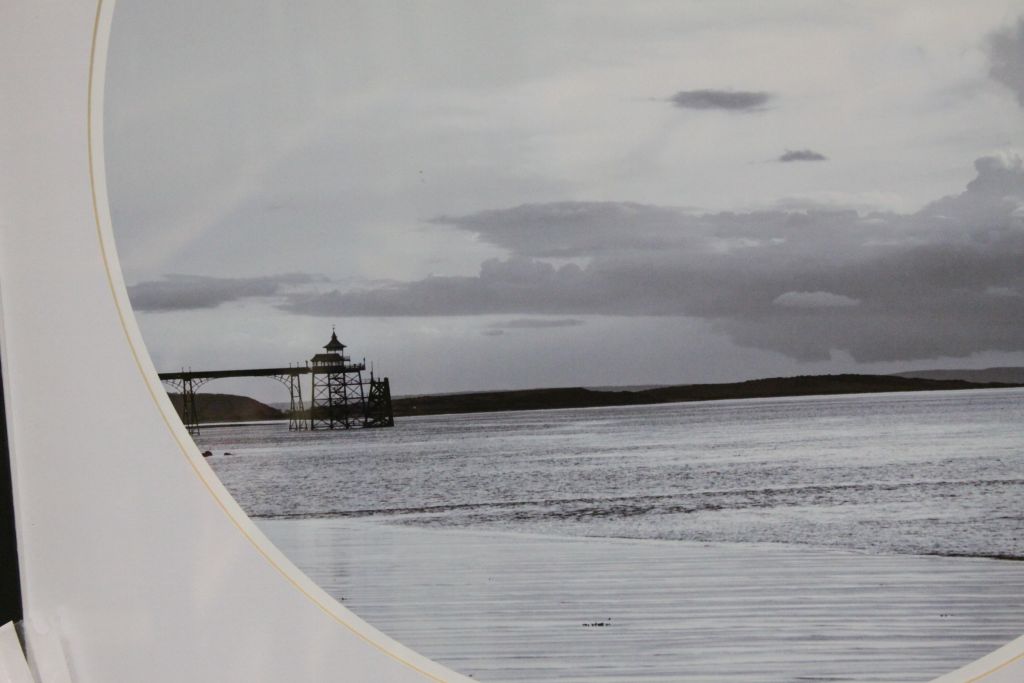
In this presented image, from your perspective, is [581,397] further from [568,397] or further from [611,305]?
[611,305]

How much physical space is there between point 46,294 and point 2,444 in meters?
0.33

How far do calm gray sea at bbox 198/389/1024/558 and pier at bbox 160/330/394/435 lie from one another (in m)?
0.04

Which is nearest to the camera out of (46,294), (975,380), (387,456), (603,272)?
(46,294)

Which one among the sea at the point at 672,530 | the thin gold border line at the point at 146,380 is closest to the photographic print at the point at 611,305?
the sea at the point at 672,530

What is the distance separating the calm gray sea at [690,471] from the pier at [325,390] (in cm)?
4

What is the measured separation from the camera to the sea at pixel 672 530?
2.08 meters

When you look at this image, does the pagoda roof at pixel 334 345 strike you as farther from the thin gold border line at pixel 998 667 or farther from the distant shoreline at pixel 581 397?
the thin gold border line at pixel 998 667

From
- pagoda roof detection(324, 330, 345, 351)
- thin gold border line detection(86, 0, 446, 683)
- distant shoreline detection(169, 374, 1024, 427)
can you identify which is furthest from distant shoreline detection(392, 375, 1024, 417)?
thin gold border line detection(86, 0, 446, 683)

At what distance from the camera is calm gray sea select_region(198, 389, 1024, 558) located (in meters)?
2.09

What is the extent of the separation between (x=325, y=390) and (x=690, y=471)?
89cm

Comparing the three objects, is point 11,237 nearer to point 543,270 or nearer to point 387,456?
point 387,456

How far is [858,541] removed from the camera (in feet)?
7.13

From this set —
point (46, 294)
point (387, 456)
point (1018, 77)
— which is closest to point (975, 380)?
point (1018, 77)

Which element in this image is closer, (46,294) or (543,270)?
(46,294)
